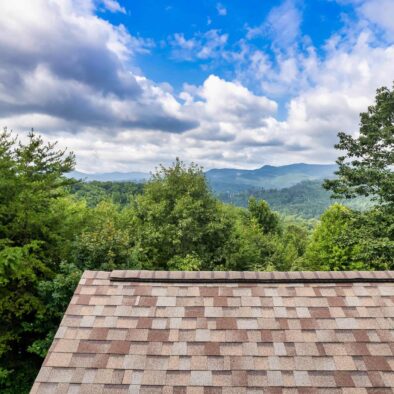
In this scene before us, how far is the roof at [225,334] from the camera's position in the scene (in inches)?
165

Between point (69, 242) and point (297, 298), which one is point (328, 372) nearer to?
point (297, 298)

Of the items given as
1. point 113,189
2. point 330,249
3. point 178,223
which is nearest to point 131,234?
point 178,223

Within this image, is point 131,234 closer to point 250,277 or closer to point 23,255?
point 23,255

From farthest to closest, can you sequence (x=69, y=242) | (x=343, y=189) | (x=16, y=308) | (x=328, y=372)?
(x=343, y=189), (x=69, y=242), (x=16, y=308), (x=328, y=372)

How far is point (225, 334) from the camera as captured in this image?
4.78 meters

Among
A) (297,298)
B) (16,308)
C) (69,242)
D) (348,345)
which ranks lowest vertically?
(16,308)

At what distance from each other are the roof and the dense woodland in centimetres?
422

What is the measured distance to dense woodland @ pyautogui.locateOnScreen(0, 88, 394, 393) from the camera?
950 cm

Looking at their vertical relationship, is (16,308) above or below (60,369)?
below

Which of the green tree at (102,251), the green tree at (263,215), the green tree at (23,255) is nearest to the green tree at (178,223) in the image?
the green tree at (102,251)

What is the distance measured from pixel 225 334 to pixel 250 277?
1252 mm

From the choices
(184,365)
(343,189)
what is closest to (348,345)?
(184,365)

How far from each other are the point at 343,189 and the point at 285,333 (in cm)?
1529

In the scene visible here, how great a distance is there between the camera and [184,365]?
4.38m
